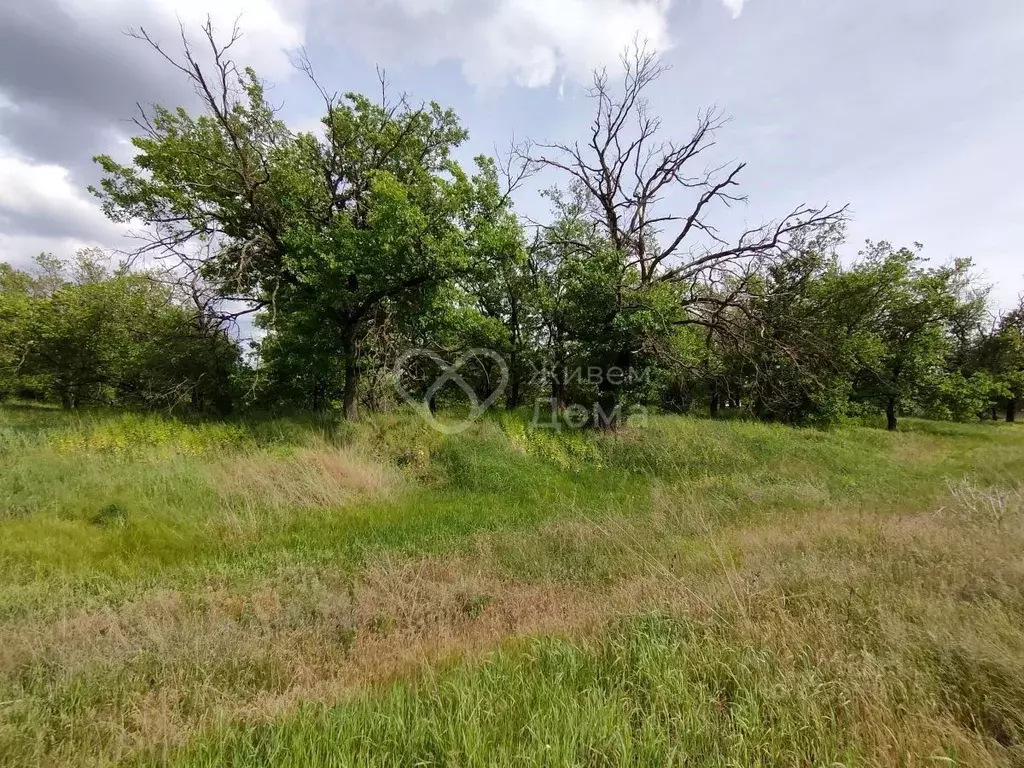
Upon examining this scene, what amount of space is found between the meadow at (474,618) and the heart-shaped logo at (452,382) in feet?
11.1

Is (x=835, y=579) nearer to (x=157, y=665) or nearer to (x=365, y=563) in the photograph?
(x=365, y=563)

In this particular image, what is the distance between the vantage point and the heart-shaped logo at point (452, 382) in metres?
12.7

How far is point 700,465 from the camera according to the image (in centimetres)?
1262

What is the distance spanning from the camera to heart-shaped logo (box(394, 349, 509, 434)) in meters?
12.7

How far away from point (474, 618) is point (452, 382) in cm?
1382

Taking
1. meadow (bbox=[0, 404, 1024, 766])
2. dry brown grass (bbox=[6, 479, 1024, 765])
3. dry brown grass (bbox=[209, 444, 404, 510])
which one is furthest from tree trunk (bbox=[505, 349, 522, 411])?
dry brown grass (bbox=[6, 479, 1024, 765])

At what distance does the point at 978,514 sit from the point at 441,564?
813cm

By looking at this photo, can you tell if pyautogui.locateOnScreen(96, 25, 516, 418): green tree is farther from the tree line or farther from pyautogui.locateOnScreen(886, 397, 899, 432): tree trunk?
pyautogui.locateOnScreen(886, 397, 899, 432): tree trunk

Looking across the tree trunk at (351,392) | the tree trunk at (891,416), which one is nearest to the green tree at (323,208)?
the tree trunk at (351,392)

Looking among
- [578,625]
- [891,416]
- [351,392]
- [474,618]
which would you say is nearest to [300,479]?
[351,392]

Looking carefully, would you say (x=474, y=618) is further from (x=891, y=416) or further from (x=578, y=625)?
(x=891, y=416)

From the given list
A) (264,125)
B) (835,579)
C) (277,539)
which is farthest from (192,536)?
(264,125)

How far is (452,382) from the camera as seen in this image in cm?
1791

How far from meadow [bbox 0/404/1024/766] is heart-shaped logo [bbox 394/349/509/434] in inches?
134
